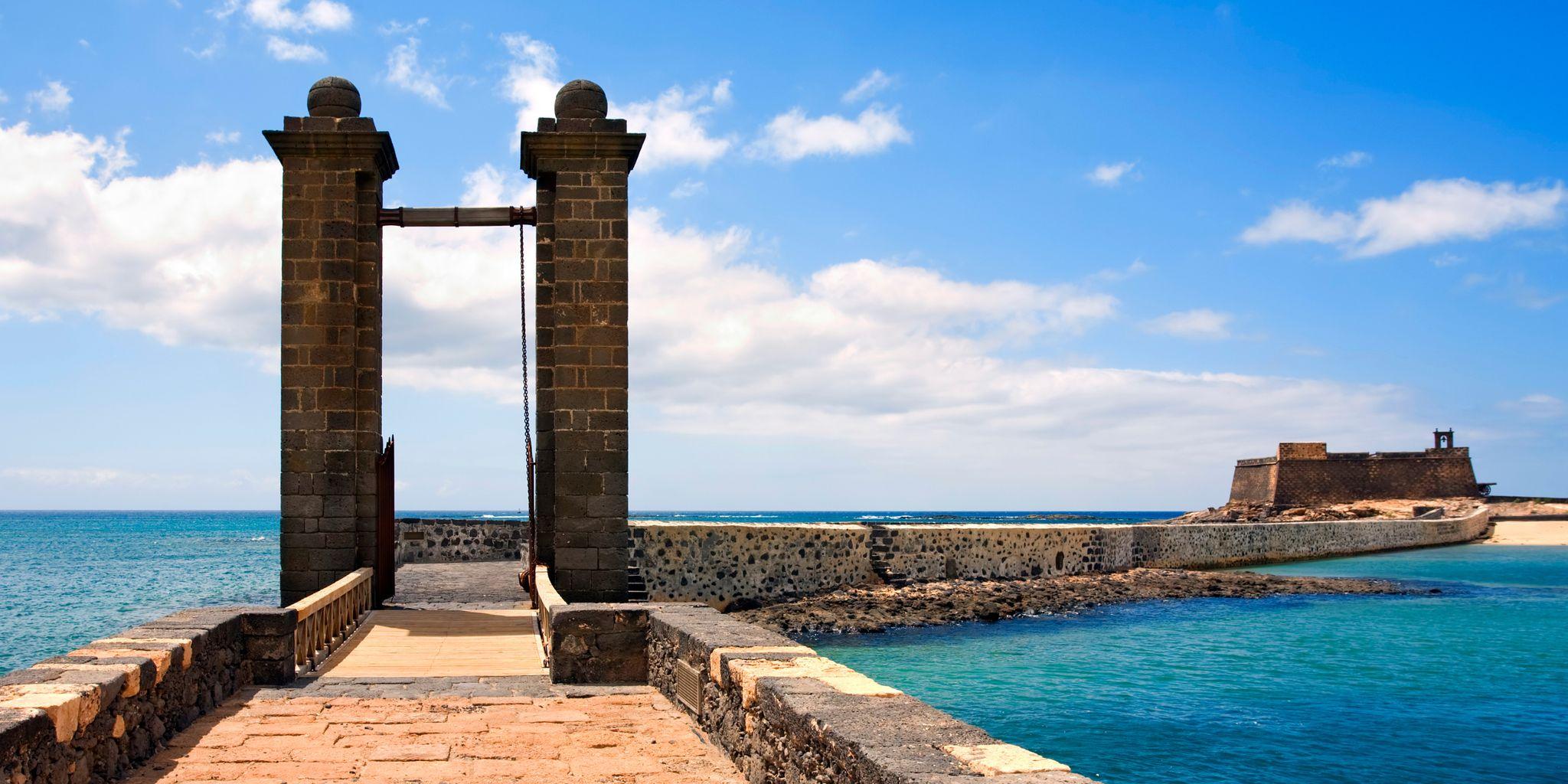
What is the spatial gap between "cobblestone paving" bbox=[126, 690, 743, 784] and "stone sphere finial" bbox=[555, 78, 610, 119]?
7.21 meters

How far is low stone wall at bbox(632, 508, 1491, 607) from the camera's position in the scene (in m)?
22.2

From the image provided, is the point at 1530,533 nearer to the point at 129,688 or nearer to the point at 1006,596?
the point at 1006,596

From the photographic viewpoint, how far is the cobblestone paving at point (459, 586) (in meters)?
14.1

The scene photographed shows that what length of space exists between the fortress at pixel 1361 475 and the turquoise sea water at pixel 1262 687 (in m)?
32.3

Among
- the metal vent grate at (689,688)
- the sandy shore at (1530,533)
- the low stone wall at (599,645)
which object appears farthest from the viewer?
the sandy shore at (1530,533)

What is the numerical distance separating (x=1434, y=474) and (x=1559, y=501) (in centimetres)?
913

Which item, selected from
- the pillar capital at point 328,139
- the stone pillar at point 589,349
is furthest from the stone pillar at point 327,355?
the stone pillar at point 589,349

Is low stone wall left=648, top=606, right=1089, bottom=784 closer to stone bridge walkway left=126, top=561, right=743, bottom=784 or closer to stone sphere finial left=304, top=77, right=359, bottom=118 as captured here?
stone bridge walkway left=126, top=561, right=743, bottom=784

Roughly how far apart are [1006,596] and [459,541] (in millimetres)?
11777

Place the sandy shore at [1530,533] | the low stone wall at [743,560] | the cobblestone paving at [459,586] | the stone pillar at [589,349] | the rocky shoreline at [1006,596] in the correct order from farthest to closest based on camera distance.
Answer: the sandy shore at [1530,533]
the rocky shoreline at [1006,596]
the low stone wall at [743,560]
the cobblestone paving at [459,586]
the stone pillar at [589,349]

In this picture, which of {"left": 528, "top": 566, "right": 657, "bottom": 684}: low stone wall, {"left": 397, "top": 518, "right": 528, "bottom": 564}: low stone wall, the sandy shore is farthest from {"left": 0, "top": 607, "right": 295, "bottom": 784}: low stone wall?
the sandy shore

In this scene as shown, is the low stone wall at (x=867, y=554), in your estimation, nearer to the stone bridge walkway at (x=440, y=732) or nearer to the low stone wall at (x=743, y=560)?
the low stone wall at (x=743, y=560)

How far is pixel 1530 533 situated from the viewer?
55.3m

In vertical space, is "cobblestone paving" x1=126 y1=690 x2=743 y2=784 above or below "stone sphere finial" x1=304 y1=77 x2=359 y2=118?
below
